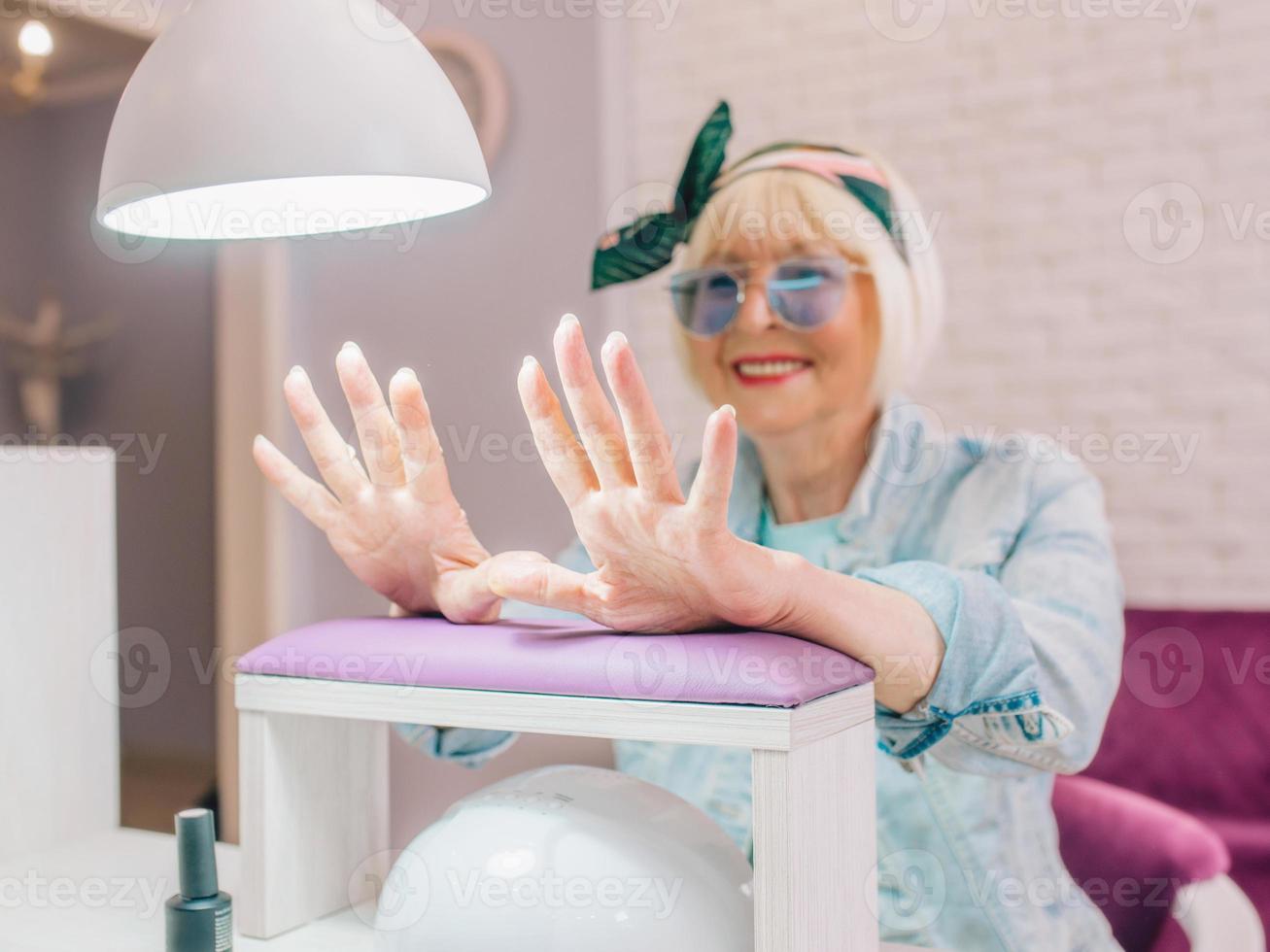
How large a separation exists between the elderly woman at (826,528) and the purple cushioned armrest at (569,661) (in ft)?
0.08

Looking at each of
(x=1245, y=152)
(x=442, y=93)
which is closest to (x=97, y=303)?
(x=442, y=93)

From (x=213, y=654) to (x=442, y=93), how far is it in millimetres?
1487

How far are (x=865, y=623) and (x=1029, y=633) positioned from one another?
1.67ft

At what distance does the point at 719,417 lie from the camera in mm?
614

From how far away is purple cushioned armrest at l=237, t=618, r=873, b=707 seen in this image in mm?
656

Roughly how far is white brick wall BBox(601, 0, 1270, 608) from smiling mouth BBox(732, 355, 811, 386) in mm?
1044

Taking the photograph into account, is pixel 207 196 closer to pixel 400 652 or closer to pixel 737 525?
pixel 400 652

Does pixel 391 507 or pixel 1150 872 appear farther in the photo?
pixel 1150 872

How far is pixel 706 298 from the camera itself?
1.65 meters

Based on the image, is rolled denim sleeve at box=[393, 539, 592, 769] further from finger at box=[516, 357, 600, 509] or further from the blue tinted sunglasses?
the blue tinted sunglasses

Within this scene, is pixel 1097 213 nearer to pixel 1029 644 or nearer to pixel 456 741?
pixel 1029 644

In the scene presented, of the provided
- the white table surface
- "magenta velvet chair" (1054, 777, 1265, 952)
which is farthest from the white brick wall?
the white table surface

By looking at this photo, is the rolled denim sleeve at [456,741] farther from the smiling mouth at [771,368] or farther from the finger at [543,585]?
the smiling mouth at [771,368]

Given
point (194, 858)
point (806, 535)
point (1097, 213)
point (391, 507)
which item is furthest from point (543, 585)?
point (1097, 213)
